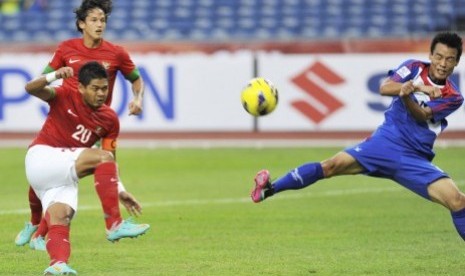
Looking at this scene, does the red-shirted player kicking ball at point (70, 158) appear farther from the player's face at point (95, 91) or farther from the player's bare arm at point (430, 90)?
the player's bare arm at point (430, 90)

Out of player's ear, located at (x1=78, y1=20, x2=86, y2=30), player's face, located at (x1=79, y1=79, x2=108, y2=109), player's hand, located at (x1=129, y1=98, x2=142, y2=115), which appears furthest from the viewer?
player's ear, located at (x1=78, y1=20, x2=86, y2=30)

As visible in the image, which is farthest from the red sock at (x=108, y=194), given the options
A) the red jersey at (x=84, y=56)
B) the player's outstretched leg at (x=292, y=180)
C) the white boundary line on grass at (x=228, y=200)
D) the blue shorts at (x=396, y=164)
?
the white boundary line on grass at (x=228, y=200)

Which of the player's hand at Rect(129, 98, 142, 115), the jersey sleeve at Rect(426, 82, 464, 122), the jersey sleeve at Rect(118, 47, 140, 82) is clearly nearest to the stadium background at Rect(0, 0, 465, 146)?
the jersey sleeve at Rect(118, 47, 140, 82)

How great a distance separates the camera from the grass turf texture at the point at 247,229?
30.2 ft

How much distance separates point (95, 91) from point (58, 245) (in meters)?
1.14

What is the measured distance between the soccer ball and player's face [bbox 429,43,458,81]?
1.96m

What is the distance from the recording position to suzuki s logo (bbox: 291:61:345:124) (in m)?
21.3

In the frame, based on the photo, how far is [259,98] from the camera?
10.7m

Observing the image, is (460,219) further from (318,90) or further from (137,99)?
(318,90)

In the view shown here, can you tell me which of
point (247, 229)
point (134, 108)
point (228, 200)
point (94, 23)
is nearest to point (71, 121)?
point (134, 108)

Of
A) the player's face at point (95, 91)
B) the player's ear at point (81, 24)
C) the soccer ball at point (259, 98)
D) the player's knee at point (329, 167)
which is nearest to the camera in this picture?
the player's face at point (95, 91)

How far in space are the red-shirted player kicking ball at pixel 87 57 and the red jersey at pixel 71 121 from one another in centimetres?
109

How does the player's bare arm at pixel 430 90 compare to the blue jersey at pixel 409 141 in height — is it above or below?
above

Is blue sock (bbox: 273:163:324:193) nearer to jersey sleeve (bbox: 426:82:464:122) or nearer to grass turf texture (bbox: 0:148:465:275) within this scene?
grass turf texture (bbox: 0:148:465:275)
